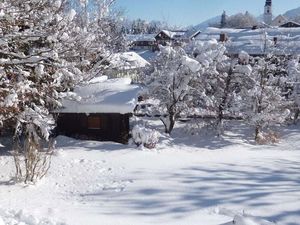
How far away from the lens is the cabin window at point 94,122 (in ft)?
54.2

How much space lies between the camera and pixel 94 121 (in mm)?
16562

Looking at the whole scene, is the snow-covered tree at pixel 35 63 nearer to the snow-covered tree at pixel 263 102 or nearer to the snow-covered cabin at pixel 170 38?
the snow-covered cabin at pixel 170 38

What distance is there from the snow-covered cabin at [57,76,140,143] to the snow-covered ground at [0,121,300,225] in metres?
1.07

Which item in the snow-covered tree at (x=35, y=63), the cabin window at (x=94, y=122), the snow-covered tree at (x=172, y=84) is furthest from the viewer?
the snow-covered tree at (x=172, y=84)

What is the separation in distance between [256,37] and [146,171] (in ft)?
104

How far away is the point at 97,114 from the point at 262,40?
11658mm

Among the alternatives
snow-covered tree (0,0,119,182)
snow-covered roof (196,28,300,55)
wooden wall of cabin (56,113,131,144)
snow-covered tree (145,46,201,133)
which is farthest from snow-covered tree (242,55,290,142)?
snow-covered tree (0,0,119,182)

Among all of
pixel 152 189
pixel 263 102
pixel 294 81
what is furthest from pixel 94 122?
pixel 294 81

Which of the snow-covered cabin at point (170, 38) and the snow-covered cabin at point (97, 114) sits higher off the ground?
the snow-covered cabin at point (170, 38)

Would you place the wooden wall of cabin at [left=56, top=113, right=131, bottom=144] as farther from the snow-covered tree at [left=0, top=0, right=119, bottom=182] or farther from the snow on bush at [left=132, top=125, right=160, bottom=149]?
the snow-covered tree at [left=0, top=0, right=119, bottom=182]

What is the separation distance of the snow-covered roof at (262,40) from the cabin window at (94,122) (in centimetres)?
807

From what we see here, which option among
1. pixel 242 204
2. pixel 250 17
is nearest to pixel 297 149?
pixel 242 204

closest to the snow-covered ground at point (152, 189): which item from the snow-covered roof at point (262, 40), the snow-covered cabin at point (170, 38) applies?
the snow-covered roof at point (262, 40)

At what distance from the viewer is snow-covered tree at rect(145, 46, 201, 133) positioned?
18625 millimetres
